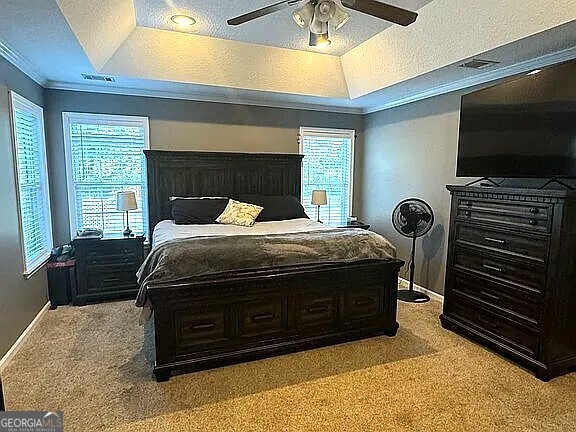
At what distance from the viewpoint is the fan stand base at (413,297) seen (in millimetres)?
4246

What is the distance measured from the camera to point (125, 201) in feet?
13.7

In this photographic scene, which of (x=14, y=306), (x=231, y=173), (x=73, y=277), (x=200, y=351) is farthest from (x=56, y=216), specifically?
(x=200, y=351)

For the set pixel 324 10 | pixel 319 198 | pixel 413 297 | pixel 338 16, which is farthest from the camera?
pixel 319 198

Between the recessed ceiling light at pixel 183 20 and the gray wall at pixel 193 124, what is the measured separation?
1.27 meters

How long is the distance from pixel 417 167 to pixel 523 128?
1.70 meters

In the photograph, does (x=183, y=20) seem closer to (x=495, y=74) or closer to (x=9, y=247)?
(x=9, y=247)

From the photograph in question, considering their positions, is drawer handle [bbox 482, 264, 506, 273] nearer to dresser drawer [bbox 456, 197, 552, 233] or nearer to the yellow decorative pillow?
dresser drawer [bbox 456, 197, 552, 233]

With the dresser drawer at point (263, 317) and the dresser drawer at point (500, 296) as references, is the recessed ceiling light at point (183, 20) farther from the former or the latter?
the dresser drawer at point (500, 296)

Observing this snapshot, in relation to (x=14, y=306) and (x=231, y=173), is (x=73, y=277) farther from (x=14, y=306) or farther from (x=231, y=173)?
(x=231, y=173)

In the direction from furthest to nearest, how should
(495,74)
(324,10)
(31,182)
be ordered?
(31,182) < (495,74) < (324,10)

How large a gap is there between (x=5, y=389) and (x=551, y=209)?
3926 mm

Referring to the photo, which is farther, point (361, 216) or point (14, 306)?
point (361, 216)

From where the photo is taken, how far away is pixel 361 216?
5773 mm

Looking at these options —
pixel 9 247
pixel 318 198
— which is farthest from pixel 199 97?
pixel 9 247
